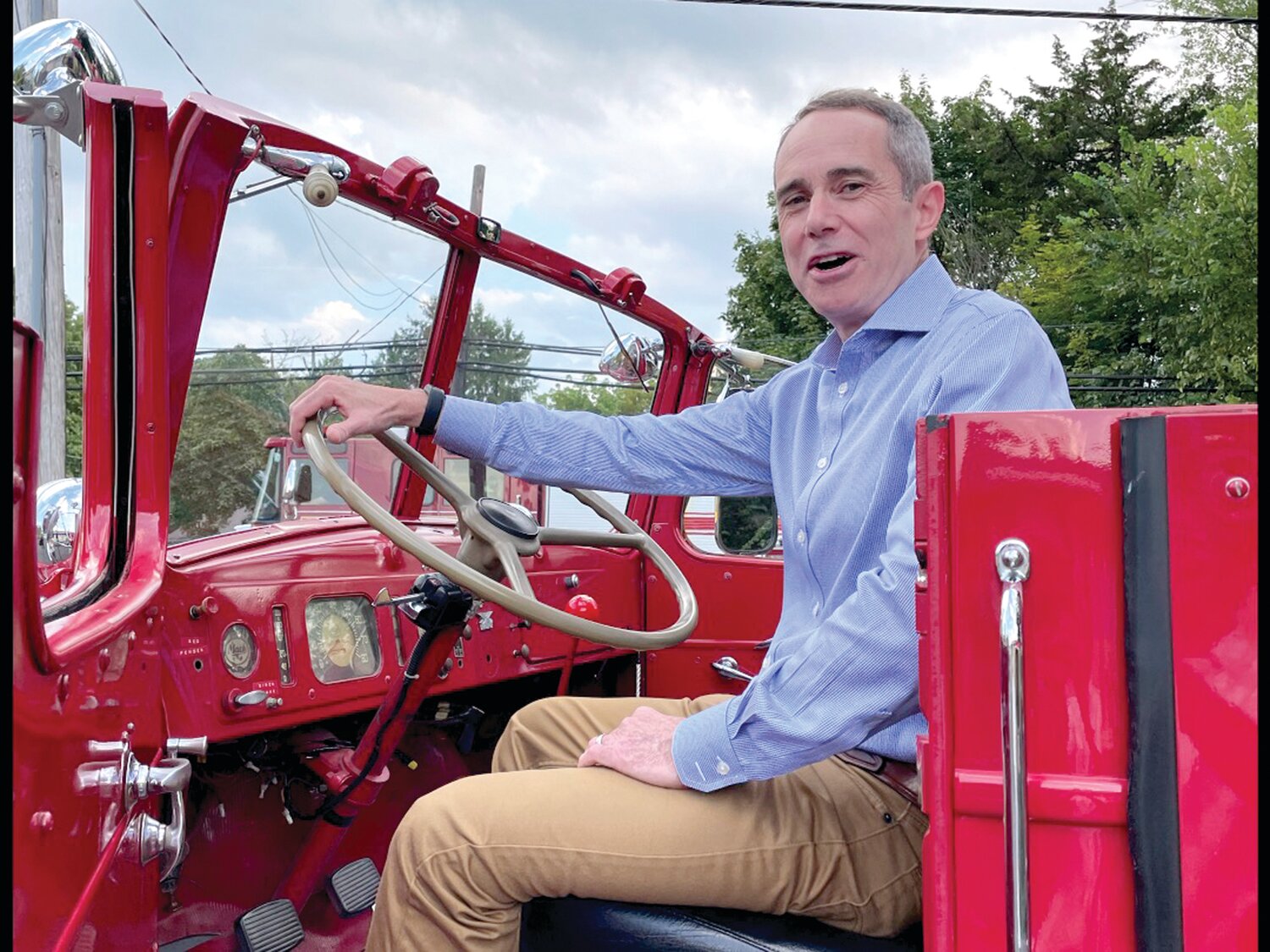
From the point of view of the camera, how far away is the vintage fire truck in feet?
3.03

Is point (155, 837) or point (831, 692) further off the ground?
point (831, 692)

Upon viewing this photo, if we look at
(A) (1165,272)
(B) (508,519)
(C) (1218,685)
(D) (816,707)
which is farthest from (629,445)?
(A) (1165,272)

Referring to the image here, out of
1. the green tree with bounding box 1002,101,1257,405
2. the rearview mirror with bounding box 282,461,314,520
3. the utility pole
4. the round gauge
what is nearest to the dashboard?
the round gauge

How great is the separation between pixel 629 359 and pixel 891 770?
173cm

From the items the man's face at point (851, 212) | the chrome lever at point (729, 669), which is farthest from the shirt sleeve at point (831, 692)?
the chrome lever at point (729, 669)

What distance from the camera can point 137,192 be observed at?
1468 mm

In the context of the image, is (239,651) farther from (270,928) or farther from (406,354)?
(406,354)

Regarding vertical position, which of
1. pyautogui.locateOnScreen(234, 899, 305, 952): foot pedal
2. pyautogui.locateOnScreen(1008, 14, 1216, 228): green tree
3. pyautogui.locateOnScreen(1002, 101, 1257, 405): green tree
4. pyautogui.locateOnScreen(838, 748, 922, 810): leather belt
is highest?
pyautogui.locateOnScreen(1008, 14, 1216, 228): green tree

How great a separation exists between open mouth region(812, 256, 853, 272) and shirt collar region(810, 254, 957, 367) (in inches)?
3.7

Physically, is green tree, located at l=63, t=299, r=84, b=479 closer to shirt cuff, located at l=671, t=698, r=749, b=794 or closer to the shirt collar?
shirt cuff, located at l=671, t=698, r=749, b=794

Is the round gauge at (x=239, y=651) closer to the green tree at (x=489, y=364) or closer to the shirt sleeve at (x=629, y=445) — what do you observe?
the shirt sleeve at (x=629, y=445)

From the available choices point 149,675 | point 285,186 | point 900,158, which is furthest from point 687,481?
point 149,675

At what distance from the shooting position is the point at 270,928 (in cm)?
214

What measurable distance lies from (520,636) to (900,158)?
1413 millimetres
